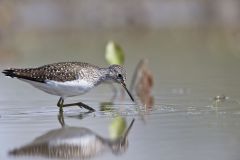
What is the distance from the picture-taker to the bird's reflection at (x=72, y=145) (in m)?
8.28

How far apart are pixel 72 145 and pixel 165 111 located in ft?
8.13

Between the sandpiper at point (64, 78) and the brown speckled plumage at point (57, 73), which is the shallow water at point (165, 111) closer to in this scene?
the sandpiper at point (64, 78)

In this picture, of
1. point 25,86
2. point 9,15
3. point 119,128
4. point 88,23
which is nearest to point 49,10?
point 88,23

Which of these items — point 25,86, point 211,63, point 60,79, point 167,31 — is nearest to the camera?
point 60,79

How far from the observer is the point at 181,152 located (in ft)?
27.0

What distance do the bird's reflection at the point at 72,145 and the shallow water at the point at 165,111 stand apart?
12 centimetres

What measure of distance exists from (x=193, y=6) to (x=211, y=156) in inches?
710

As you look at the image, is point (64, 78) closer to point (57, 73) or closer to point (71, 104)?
point (57, 73)

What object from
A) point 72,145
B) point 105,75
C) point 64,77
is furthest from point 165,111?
point 72,145

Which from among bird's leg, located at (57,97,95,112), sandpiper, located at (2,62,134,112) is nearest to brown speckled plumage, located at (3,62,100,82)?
sandpiper, located at (2,62,134,112)

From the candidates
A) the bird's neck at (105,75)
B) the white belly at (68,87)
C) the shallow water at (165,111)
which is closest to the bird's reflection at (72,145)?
the shallow water at (165,111)

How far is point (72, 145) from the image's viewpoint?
8695mm

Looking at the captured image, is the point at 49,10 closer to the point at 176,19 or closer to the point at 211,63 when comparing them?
the point at 176,19


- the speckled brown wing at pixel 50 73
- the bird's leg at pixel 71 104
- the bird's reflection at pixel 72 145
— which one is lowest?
the bird's reflection at pixel 72 145
